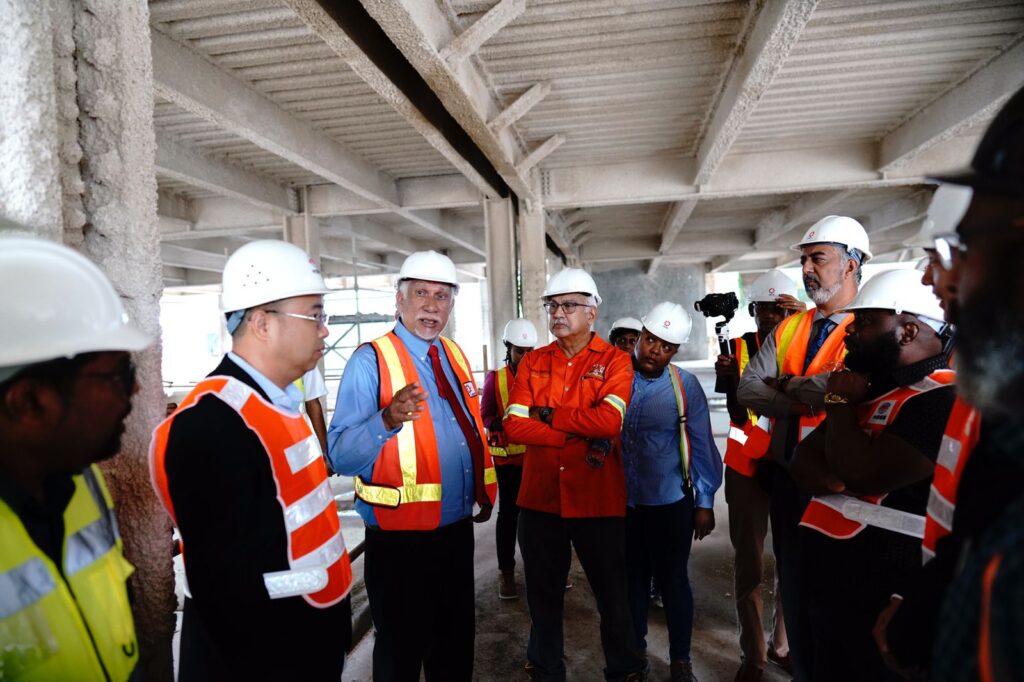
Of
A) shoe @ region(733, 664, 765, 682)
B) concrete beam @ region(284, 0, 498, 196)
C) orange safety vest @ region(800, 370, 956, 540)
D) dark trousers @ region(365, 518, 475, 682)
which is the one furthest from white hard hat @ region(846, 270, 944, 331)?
concrete beam @ region(284, 0, 498, 196)

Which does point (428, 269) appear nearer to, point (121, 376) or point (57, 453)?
point (121, 376)

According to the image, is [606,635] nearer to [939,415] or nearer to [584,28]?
[939,415]

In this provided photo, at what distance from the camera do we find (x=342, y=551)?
1.96m

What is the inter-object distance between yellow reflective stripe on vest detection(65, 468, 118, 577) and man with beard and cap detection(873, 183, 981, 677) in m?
1.82

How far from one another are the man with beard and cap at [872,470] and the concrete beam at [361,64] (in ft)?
10.4

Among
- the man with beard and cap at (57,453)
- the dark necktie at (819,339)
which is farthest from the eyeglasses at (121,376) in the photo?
the dark necktie at (819,339)

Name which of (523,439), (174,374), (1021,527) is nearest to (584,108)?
(523,439)

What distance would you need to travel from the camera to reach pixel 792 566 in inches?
111

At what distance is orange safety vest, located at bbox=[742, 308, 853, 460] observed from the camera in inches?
124

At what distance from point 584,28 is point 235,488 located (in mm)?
4396

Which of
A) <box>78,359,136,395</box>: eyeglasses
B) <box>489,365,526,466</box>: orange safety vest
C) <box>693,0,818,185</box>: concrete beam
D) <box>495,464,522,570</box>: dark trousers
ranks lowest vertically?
<box>495,464,522,570</box>: dark trousers

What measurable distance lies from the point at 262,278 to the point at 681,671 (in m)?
3.14

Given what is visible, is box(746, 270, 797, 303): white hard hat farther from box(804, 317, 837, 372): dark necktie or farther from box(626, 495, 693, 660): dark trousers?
box(626, 495, 693, 660): dark trousers

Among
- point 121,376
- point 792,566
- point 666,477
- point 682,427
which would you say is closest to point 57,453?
point 121,376
